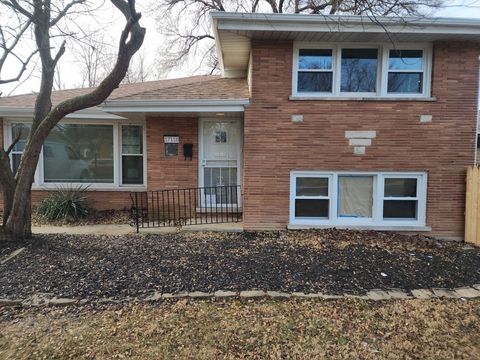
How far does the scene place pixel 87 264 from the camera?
4980mm

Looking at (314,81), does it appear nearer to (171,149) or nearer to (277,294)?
(171,149)

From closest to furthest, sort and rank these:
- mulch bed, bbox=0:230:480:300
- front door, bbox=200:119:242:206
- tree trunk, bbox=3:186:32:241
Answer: mulch bed, bbox=0:230:480:300, tree trunk, bbox=3:186:32:241, front door, bbox=200:119:242:206

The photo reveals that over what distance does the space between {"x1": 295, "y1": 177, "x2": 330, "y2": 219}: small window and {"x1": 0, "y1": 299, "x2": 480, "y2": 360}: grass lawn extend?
3.26 metres

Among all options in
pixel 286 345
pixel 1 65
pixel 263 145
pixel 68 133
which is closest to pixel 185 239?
pixel 263 145

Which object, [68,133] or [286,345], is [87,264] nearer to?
[286,345]

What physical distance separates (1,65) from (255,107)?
15.9ft

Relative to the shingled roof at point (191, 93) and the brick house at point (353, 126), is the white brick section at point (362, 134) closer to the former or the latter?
the brick house at point (353, 126)

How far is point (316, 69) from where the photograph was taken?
689 cm

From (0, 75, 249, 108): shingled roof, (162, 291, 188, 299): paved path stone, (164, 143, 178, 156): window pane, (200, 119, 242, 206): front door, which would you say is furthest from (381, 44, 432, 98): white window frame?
(162, 291, 188, 299): paved path stone

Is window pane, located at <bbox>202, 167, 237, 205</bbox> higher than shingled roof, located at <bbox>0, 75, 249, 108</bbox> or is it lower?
lower

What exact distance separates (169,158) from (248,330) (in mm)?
5618

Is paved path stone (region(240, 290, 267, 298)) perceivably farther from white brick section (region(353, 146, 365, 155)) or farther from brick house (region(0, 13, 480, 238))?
white brick section (region(353, 146, 365, 155))

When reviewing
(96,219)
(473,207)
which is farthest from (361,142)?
(96,219)

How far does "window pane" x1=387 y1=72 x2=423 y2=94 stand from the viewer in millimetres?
6910
